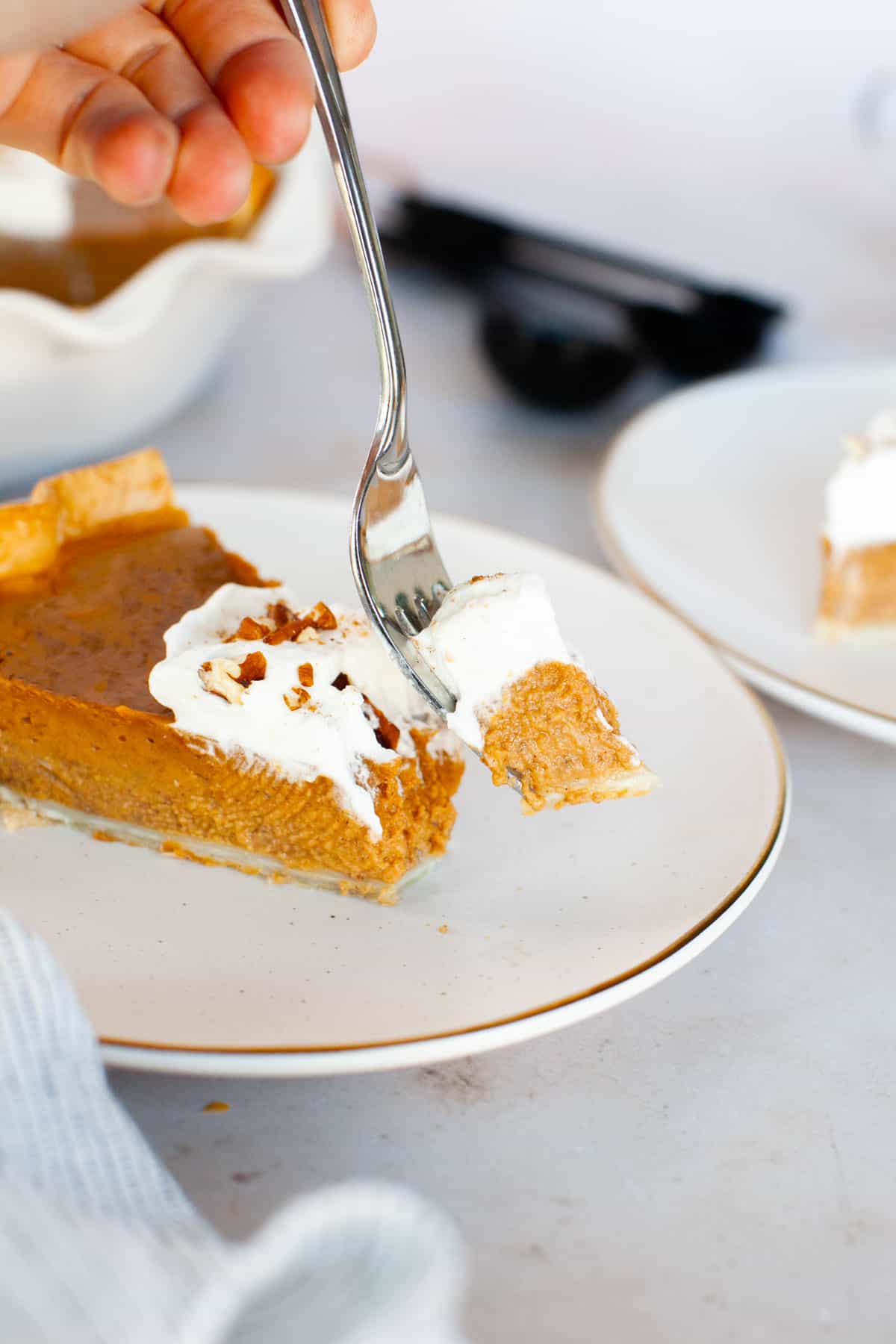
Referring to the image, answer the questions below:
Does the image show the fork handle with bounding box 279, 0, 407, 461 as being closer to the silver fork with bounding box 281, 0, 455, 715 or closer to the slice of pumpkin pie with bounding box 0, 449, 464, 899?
the silver fork with bounding box 281, 0, 455, 715

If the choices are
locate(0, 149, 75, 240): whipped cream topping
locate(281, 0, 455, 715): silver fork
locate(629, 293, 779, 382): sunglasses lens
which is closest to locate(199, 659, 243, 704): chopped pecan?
locate(281, 0, 455, 715): silver fork

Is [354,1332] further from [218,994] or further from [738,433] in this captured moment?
[738,433]

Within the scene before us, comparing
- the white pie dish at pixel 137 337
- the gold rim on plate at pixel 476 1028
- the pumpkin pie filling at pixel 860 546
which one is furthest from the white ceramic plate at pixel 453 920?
the white pie dish at pixel 137 337

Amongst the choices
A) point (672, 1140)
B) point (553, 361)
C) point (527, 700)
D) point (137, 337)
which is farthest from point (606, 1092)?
point (553, 361)

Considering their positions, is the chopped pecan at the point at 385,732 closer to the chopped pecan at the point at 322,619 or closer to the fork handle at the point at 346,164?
the chopped pecan at the point at 322,619

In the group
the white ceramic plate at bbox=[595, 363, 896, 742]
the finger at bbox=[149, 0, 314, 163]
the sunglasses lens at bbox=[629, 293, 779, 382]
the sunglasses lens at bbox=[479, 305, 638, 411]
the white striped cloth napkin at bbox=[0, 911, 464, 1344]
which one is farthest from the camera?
the sunglasses lens at bbox=[629, 293, 779, 382]

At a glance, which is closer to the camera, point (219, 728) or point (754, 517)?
point (219, 728)

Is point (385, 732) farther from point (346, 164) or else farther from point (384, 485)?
point (346, 164)
